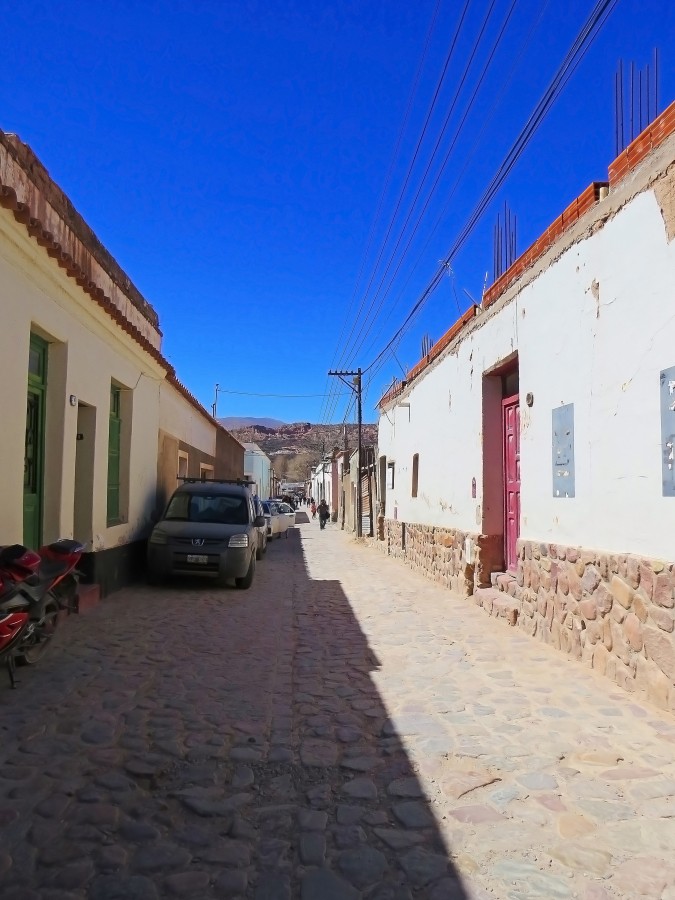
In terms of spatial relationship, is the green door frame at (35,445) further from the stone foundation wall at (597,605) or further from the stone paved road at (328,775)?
the stone foundation wall at (597,605)

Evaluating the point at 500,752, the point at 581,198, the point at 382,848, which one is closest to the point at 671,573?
the point at 500,752

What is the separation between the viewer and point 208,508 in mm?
11164

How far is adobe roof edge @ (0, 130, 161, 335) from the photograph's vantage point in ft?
23.6

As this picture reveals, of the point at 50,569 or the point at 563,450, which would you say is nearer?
the point at 50,569

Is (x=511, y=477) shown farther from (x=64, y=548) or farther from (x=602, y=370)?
(x=64, y=548)

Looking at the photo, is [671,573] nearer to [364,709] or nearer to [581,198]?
[364,709]

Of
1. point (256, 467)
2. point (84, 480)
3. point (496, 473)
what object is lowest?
point (84, 480)

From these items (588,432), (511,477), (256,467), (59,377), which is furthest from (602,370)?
(256,467)

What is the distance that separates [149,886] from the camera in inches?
97.3

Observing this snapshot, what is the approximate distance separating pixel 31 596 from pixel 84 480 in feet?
11.4

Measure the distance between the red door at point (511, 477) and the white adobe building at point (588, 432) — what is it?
26 mm

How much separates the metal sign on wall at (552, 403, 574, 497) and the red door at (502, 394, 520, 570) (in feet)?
5.27

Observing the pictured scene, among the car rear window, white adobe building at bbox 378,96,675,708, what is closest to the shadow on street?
white adobe building at bbox 378,96,675,708

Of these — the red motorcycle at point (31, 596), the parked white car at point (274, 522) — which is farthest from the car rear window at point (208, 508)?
the parked white car at point (274, 522)
